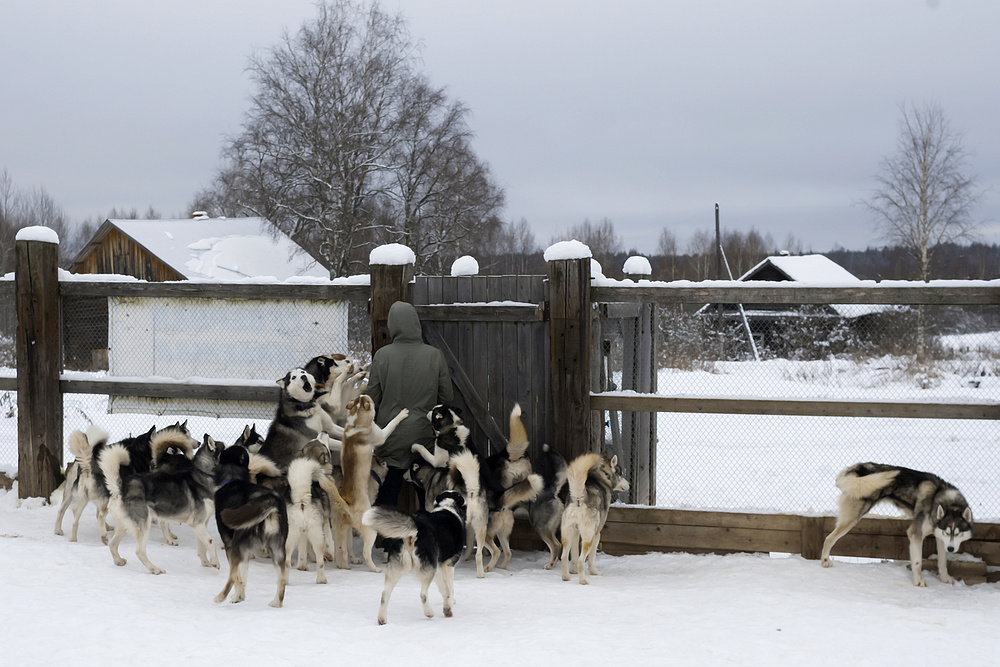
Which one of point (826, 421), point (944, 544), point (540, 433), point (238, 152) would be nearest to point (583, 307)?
→ point (540, 433)

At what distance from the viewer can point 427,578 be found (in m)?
4.25

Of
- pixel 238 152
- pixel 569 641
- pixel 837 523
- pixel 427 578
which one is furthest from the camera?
pixel 238 152

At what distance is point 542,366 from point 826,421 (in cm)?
798

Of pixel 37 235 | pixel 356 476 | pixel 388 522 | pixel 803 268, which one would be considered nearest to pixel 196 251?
pixel 37 235

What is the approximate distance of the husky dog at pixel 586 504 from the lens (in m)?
5.20

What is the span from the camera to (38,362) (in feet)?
22.1

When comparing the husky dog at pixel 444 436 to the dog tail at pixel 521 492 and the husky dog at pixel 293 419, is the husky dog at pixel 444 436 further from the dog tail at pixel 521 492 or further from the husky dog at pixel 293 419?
the husky dog at pixel 293 419

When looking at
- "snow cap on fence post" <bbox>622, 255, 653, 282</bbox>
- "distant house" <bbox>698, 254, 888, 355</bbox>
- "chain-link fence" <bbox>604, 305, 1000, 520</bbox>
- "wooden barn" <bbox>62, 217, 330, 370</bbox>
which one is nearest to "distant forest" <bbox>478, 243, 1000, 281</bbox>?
"distant house" <bbox>698, 254, 888, 355</bbox>

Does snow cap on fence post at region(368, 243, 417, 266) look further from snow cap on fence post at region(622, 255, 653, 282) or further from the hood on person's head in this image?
snow cap on fence post at region(622, 255, 653, 282)

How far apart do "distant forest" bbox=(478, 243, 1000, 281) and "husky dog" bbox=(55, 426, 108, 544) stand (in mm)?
28194

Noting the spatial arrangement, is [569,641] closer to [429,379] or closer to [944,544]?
[429,379]

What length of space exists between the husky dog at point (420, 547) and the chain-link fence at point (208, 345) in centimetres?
267

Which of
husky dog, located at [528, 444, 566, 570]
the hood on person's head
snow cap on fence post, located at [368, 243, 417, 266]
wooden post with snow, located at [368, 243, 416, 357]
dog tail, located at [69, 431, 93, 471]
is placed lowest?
husky dog, located at [528, 444, 566, 570]

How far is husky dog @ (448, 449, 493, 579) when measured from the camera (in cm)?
507
